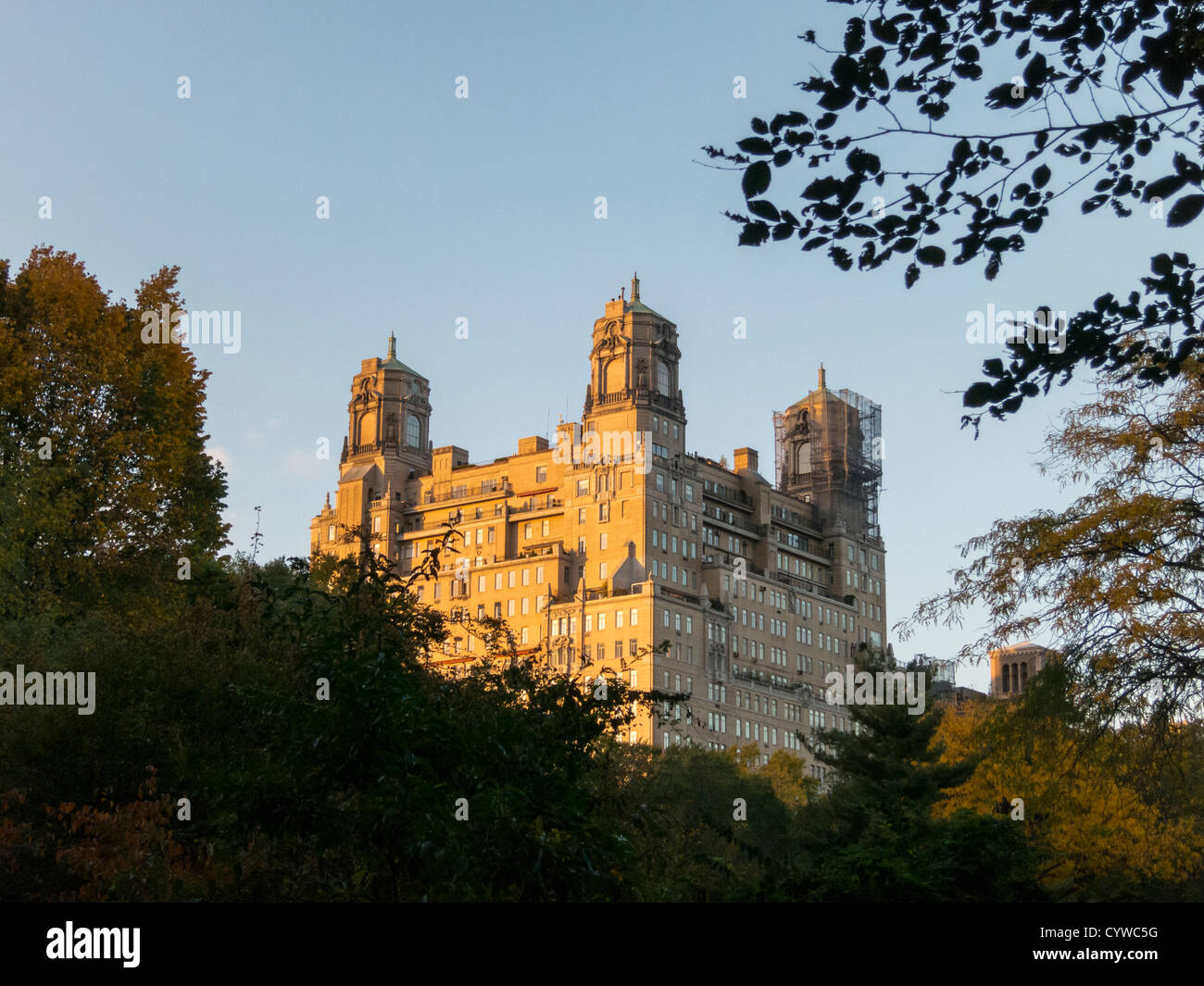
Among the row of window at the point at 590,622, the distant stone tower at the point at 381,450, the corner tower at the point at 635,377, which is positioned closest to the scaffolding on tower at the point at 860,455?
the corner tower at the point at 635,377

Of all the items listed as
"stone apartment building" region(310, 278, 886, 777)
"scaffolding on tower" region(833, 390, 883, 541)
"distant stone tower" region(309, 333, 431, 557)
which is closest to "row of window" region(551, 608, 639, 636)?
"stone apartment building" region(310, 278, 886, 777)

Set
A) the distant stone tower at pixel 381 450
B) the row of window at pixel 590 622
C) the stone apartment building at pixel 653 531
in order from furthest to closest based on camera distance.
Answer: the distant stone tower at pixel 381 450
the stone apartment building at pixel 653 531
the row of window at pixel 590 622

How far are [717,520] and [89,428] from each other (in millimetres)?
111273

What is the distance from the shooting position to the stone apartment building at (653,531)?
138 m

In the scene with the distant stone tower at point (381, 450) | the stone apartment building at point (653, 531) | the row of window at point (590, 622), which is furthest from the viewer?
the distant stone tower at point (381, 450)

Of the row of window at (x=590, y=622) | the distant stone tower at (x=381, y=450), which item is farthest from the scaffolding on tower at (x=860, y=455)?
the distant stone tower at (x=381, y=450)

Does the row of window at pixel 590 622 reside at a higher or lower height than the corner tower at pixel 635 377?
lower

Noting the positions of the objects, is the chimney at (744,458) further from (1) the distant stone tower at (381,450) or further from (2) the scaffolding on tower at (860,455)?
(1) the distant stone tower at (381,450)

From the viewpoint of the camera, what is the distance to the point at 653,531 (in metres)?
139

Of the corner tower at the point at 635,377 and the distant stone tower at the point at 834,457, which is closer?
the corner tower at the point at 635,377

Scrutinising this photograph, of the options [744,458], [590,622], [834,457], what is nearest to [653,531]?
[590,622]

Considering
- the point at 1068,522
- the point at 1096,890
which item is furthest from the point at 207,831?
the point at 1096,890

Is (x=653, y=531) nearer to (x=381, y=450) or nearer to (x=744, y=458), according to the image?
(x=744, y=458)

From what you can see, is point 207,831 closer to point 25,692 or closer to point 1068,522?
point 25,692
